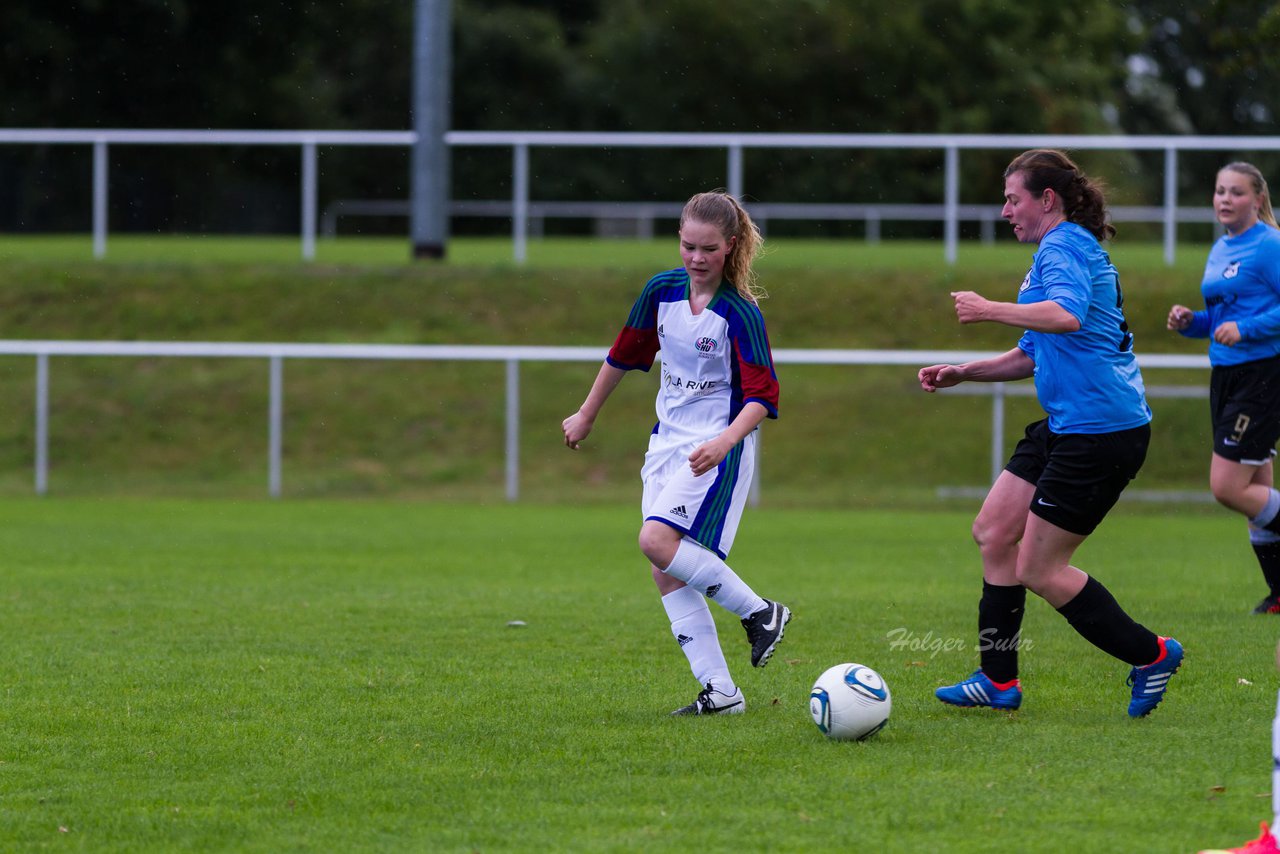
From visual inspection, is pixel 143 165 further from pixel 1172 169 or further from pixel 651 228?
pixel 1172 169

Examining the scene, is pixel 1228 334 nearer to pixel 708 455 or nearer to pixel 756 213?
pixel 708 455

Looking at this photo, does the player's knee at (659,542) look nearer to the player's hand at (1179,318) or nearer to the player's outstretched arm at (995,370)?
the player's outstretched arm at (995,370)

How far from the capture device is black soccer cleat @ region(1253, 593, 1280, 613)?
26.7ft

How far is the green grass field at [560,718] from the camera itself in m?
4.33

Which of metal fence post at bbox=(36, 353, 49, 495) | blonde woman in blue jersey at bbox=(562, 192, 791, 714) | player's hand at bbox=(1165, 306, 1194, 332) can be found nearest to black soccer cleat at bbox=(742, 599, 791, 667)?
blonde woman in blue jersey at bbox=(562, 192, 791, 714)

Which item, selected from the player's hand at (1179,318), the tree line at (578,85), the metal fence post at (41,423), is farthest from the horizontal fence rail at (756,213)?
the player's hand at (1179,318)

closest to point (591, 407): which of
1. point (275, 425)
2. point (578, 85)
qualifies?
point (275, 425)

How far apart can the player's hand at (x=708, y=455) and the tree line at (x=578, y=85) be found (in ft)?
82.2

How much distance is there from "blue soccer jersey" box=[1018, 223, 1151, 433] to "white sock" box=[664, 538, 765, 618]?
46.4 inches

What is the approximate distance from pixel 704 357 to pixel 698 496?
1.55ft

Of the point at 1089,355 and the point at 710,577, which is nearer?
the point at 1089,355

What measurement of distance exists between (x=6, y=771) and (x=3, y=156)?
27114mm

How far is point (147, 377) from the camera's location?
16516 mm

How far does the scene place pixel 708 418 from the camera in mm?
5797
